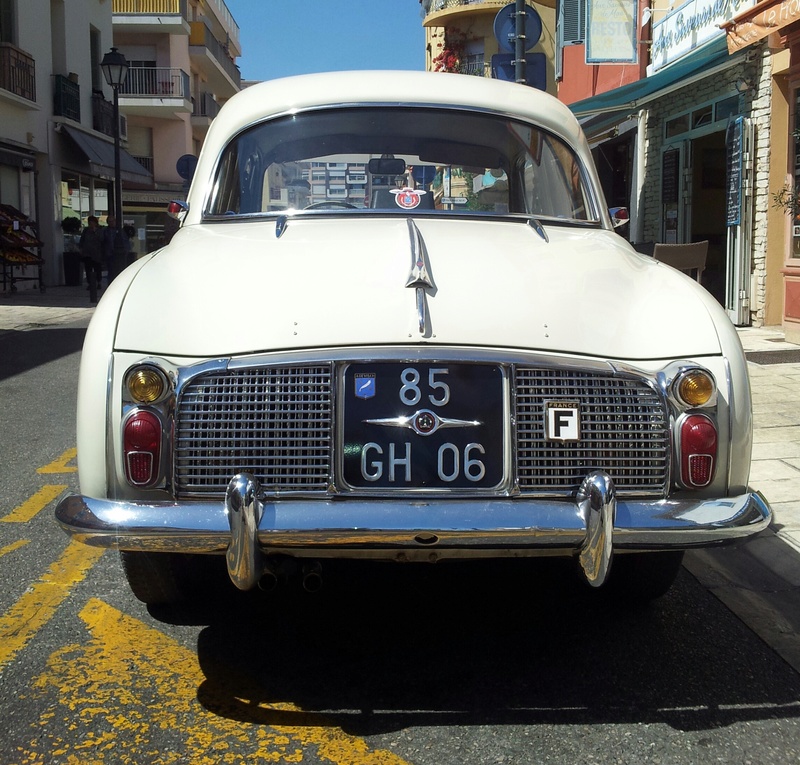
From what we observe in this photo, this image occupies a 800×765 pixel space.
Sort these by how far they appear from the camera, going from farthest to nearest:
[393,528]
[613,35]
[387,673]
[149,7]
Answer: [149,7] → [613,35] → [387,673] → [393,528]

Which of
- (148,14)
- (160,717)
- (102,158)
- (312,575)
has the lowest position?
(160,717)

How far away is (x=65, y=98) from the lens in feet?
83.2

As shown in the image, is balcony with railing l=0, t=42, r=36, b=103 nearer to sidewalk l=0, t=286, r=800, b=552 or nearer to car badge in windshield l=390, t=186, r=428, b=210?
sidewalk l=0, t=286, r=800, b=552

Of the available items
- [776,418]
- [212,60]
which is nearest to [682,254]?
[776,418]

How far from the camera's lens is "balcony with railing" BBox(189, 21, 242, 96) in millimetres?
43469

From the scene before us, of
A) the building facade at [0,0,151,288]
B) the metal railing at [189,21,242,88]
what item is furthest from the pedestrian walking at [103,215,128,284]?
the metal railing at [189,21,242,88]

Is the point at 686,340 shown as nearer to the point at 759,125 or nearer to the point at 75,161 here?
the point at 759,125

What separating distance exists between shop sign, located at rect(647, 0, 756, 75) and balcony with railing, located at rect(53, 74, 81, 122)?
616 inches

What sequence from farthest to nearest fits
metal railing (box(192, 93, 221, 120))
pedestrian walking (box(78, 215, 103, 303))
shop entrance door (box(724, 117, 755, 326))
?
metal railing (box(192, 93, 221, 120)) → pedestrian walking (box(78, 215, 103, 303)) → shop entrance door (box(724, 117, 755, 326))

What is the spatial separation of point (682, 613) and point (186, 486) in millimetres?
1846

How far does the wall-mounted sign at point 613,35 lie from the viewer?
15.3m

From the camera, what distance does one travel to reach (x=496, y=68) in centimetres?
1218

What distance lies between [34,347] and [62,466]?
608 centimetres

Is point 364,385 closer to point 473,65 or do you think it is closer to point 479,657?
point 479,657
